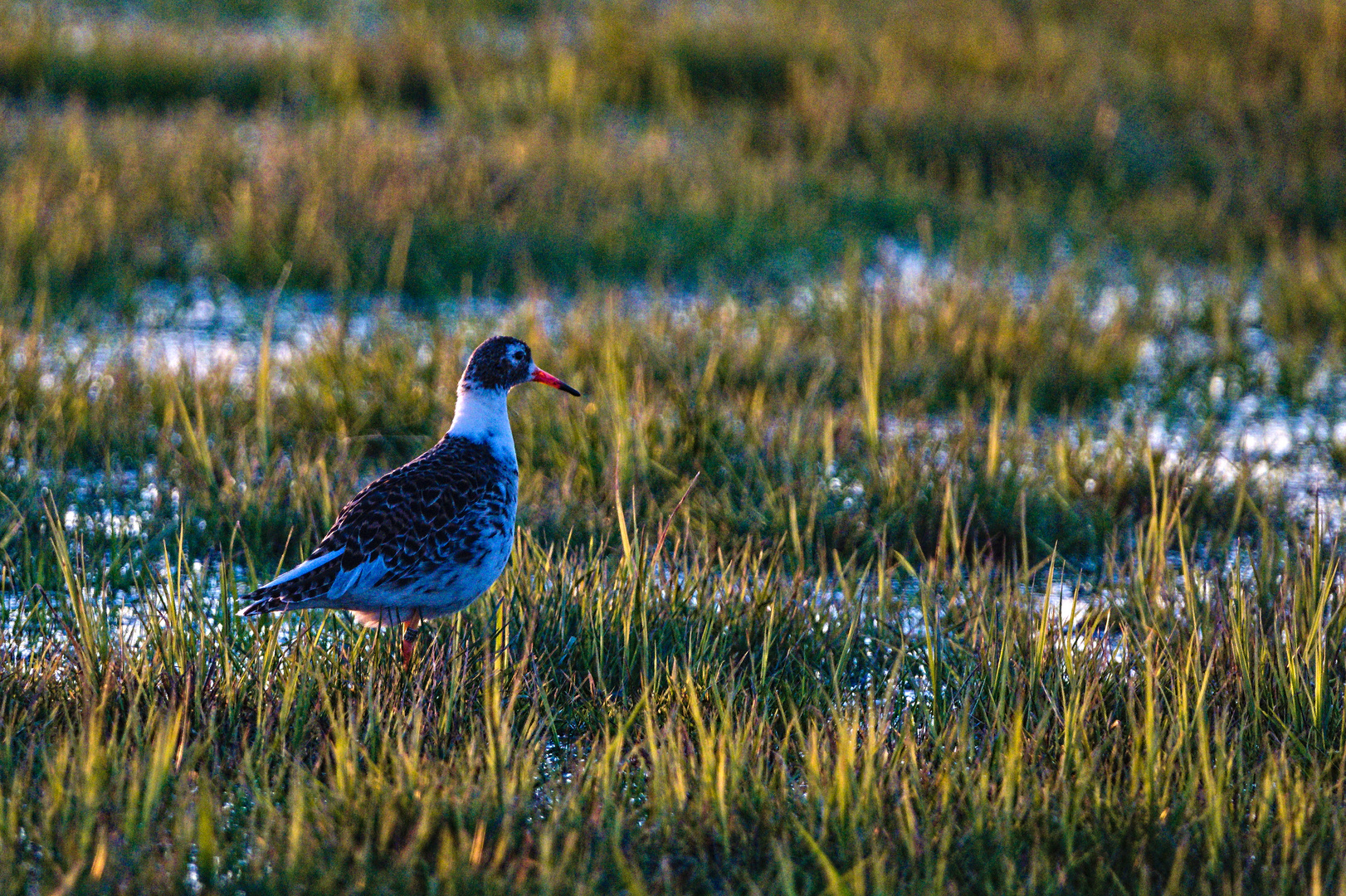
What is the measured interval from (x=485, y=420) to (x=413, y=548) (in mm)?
633

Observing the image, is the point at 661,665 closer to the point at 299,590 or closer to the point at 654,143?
the point at 299,590

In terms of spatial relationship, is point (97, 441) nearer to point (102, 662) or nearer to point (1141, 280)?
point (102, 662)

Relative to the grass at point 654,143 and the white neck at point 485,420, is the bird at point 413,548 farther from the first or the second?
the grass at point 654,143

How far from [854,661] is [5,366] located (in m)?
3.18

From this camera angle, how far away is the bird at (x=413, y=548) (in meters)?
3.39

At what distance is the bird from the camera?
11.1 ft

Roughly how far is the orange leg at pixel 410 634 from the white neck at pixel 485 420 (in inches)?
20.4

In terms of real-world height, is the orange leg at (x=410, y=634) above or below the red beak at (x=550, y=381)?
below

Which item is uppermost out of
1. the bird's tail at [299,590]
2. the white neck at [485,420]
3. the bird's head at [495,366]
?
the bird's head at [495,366]

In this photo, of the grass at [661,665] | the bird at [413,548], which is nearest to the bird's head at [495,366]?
the bird at [413,548]

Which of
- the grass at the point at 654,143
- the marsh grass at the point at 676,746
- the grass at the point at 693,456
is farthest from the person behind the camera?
the grass at the point at 654,143

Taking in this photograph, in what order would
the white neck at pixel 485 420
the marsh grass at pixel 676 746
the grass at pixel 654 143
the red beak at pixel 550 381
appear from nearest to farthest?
1. the marsh grass at pixel 676 746
2. the white neck at pixel 485 420
3. the red beak at pixel 550 381
4. the grass at pixel 654 143

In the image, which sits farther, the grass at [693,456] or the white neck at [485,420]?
the white neck at [485,420]

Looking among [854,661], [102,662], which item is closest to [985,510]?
[854,661]
